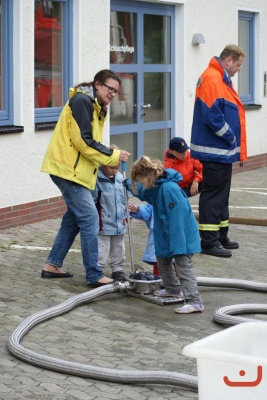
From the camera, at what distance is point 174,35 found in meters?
14.6

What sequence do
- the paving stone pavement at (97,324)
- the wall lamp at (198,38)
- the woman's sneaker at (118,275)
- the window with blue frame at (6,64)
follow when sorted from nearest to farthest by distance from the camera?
1. the paving stone pavement at (97,324)
2. the woman's sneaker at (118,275)
3. the window with blue frame at (6,64)
4. the wall lamp at (198,38)

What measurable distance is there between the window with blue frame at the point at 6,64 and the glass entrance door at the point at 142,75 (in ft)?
7.53

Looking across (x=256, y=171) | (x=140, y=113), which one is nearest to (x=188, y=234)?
(x=140, y=113)

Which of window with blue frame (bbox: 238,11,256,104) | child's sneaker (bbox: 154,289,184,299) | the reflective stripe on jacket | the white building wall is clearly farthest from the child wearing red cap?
window with blue frame (bbox: 238,11,256,104)

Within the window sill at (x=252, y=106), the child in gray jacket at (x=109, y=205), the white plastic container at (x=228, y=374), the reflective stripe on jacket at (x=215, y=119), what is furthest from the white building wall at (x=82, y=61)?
the white plastic container at (x=228, y=374)

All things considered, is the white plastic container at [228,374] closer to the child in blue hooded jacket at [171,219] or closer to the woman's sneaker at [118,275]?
the child in blue hooded jacket at [171,219]

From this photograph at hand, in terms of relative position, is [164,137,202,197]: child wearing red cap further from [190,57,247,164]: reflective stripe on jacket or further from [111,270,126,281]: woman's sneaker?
[111,270,126,281]: woman's sneaker

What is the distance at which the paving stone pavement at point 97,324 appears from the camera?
5.90 meters

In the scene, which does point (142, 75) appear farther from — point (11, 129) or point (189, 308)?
point (189, 308)

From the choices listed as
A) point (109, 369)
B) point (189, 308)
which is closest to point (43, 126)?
point (189, 308)

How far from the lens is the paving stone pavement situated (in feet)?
19.4

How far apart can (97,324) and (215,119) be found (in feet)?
10.0

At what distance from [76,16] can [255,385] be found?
8.76 m

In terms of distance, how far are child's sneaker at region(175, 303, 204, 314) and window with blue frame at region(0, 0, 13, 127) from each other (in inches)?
163
